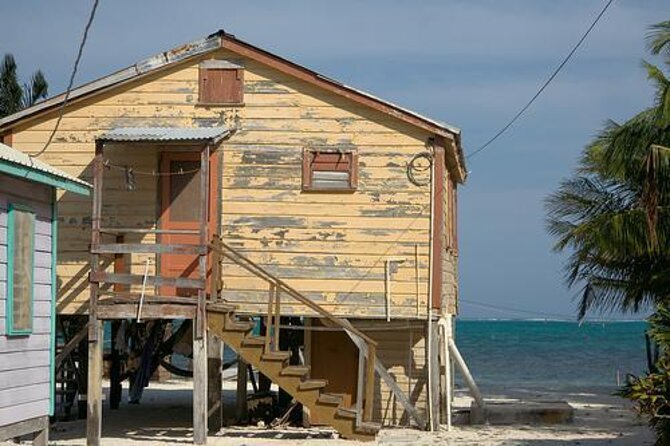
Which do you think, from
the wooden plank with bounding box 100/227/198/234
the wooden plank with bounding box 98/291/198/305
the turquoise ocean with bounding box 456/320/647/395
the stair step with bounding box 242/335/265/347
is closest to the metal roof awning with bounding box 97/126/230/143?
the wooden plank with bounding box 100/227/198/234

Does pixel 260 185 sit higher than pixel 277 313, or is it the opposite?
pixel 260 185

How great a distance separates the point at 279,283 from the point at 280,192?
6.57 feet

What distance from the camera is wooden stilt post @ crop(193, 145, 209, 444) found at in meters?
20.7

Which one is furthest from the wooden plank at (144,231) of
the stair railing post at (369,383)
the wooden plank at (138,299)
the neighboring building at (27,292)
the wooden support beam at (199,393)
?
the neighboring building at (27,292)

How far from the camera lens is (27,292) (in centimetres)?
1608

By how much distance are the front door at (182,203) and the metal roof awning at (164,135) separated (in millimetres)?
630

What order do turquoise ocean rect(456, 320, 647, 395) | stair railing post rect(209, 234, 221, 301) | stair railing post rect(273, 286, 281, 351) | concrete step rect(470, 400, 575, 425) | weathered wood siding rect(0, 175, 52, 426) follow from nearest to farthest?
weathered wood siding rect(0, 175, 52, 426) < stair railing post rect(273, 286, 281, 351) < stair railing post rect(209, 234, 221, 301) < concrete step rect(470, 400, 575, 425) < turquoise ocean rect(456, 320, 647, 395)

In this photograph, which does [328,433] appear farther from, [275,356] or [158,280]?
[158,280]

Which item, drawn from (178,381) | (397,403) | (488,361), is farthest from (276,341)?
(488,361)

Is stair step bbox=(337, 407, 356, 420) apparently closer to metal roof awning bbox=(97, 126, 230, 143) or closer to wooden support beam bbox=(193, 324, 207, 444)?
wooden support beam bbox=(193, 324, 207, 444)

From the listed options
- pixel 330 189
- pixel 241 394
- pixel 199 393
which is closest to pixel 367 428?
pixel 199 393

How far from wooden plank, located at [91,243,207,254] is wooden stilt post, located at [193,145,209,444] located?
0.24 metres

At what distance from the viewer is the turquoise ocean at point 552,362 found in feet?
171

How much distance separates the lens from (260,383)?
27812 mm
